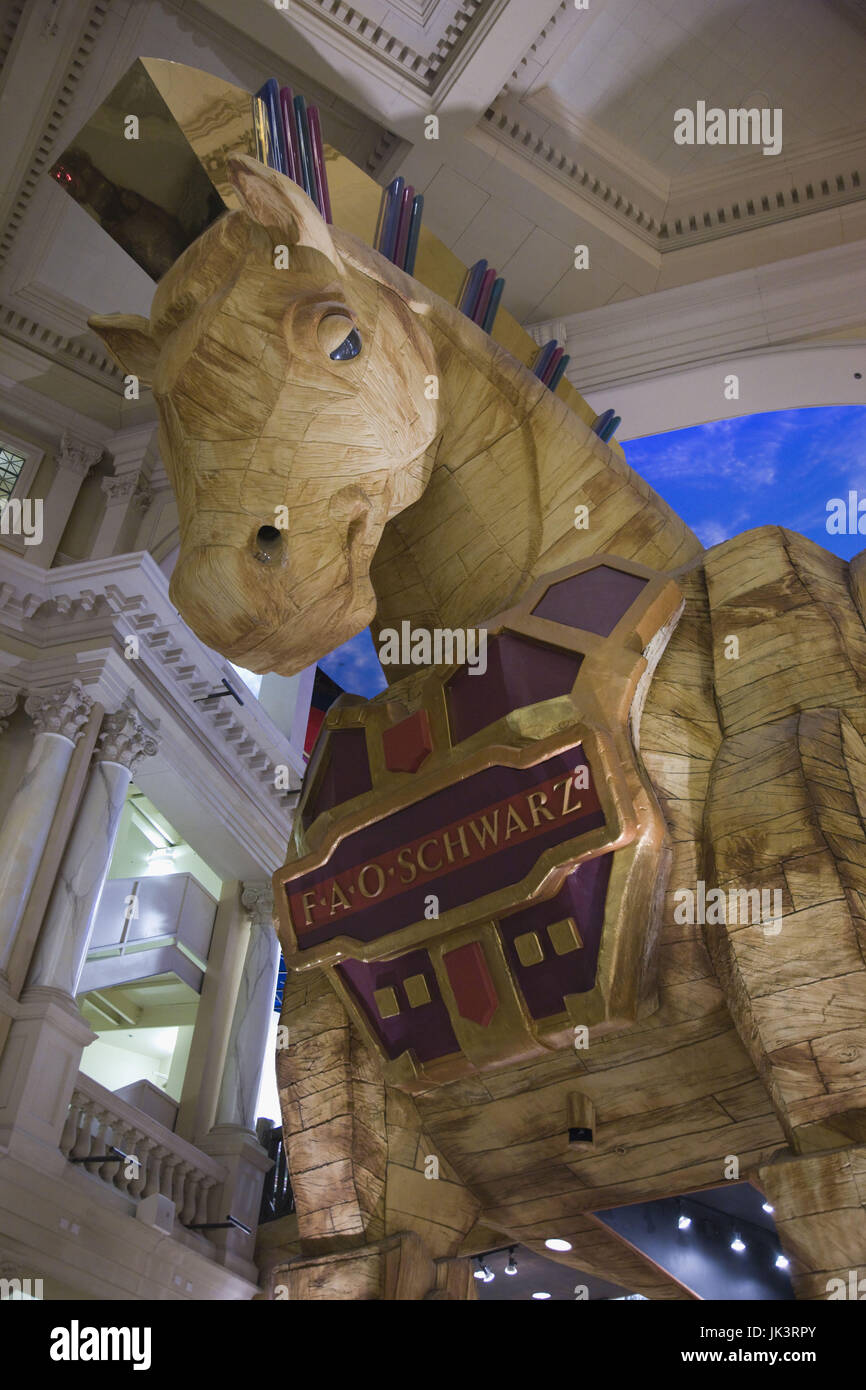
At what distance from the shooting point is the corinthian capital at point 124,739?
9820mm

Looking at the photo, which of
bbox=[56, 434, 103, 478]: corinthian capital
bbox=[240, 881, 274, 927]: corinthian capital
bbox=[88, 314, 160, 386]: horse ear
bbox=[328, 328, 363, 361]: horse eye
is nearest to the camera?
bbox=[328, 328, 363, 361]: horse eye

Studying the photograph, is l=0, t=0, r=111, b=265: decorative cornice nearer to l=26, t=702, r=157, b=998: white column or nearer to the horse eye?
l=26, t=702, r=157, b=998: white column

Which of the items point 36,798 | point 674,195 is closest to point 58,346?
point 36,798

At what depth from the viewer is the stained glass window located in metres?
11.0

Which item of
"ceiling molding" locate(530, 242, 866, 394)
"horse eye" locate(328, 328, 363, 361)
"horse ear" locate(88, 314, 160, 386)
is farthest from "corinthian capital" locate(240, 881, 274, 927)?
"horse eye" locate(328, 328, 363, 361)

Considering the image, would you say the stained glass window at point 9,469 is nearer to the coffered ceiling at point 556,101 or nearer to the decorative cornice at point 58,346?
the decorative cornice at point 58,346

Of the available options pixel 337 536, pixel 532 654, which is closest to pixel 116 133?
pixel 337 536

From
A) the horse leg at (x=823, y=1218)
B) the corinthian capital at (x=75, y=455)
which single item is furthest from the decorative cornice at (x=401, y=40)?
the horse leg at (x=823, y=1218)

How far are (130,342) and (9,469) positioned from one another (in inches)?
348

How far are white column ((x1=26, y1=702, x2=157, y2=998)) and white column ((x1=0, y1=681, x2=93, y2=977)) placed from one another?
231 mm

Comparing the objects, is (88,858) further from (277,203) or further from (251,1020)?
(277,203)

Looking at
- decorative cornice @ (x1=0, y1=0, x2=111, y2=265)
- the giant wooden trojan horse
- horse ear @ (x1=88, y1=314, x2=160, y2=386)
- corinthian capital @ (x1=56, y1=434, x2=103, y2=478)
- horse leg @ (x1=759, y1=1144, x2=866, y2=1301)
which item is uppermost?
decorative cornice @ (x1=0, y1=0, x2=111, y2=265)

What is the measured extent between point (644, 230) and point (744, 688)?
21.0 ft
